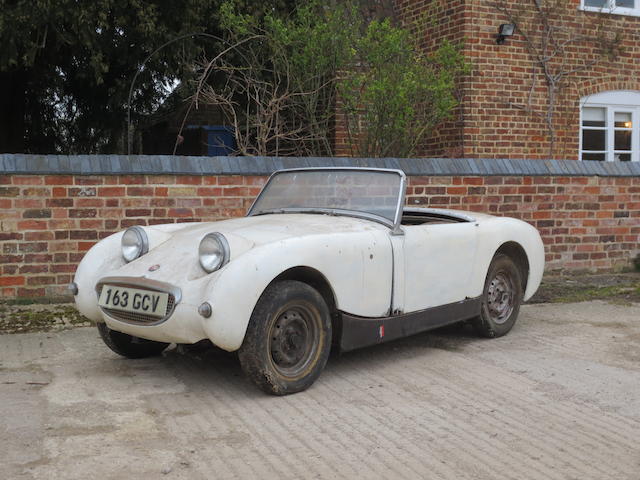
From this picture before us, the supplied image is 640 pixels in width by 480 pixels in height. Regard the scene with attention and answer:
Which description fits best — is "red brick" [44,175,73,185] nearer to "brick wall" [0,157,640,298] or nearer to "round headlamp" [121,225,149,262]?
"brick wall" [0,157,640,298]

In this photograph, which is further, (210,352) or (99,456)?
(210,352)

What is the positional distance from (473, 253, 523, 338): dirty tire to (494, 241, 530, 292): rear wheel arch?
84 mm

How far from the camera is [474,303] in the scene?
6125mm

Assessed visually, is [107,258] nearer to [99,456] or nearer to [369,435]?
[99,456]

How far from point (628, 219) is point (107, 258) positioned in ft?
24.2

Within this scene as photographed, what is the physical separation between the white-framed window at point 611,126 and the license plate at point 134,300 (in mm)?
10165

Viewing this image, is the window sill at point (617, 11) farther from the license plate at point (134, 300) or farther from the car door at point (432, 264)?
the license plate at point (134, 300)

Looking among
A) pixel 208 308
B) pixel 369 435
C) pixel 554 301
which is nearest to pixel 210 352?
pixel 208 308

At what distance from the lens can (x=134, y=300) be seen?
4750 millimetres

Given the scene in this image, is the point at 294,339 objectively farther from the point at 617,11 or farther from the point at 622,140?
the point at 617,11

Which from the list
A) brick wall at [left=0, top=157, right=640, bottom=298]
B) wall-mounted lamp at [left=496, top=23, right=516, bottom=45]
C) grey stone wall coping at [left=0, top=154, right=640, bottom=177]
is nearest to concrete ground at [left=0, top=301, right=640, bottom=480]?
brick wall at [left=0, top=157, right=640, bottom=298]

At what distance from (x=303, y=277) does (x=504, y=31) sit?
8423mm

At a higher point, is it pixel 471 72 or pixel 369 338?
pixel 471 72

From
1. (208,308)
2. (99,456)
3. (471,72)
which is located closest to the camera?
(99,456)
